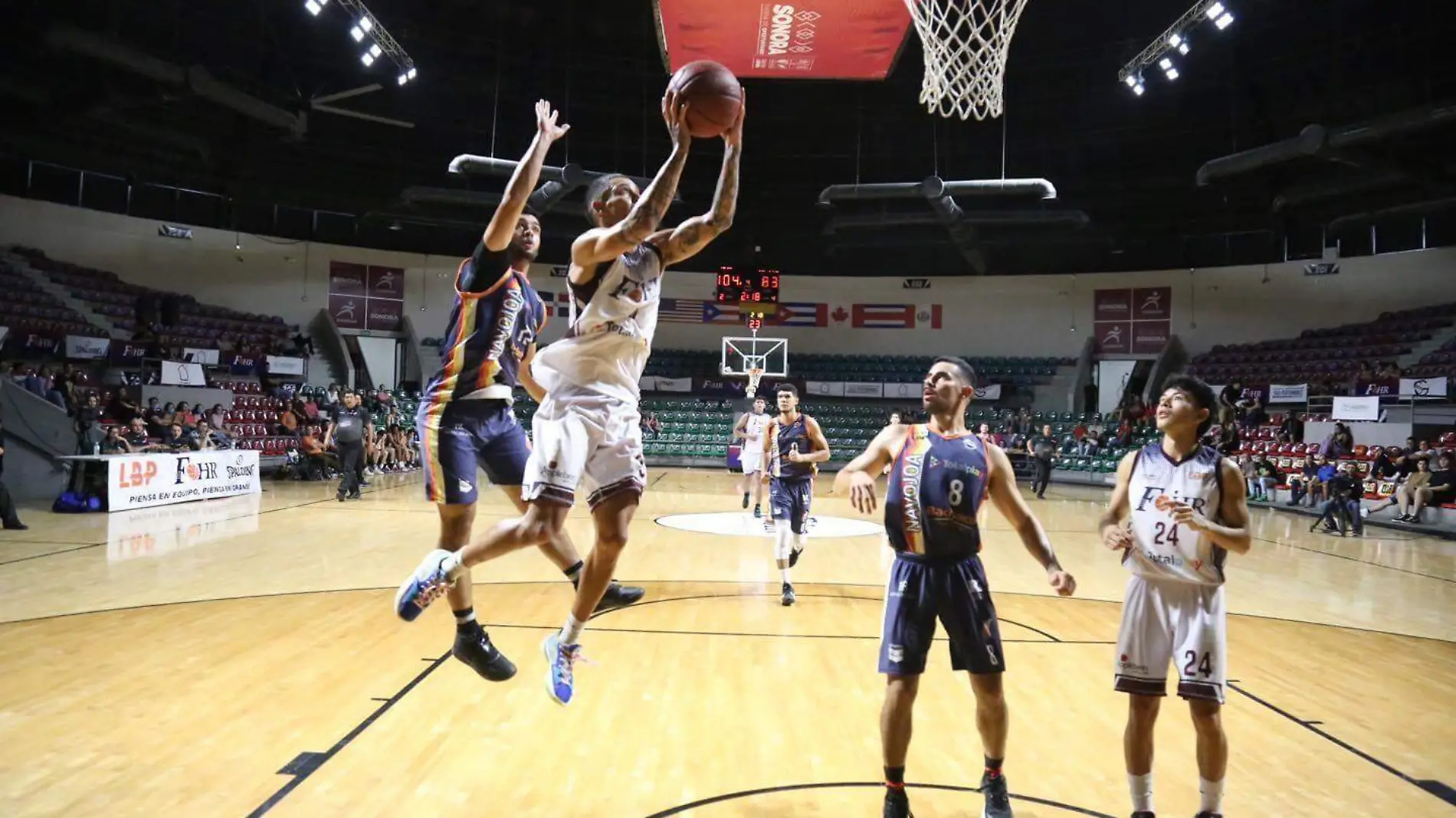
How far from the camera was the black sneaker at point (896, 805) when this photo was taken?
3336 mm

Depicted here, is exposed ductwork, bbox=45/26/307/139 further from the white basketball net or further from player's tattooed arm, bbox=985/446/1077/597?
player's tattooed arm, bbox=985/446/1077/597

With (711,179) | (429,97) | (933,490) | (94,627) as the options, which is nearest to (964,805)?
(933,490)

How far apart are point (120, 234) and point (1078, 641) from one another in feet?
80.9

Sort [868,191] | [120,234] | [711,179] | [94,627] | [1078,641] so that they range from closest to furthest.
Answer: [94,627], [1078,641], [868,191], [120,234], [711,179]

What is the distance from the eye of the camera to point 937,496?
136 inches

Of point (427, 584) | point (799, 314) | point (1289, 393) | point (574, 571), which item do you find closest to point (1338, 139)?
point (1289, 393)

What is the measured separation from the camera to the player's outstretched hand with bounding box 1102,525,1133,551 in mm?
3494

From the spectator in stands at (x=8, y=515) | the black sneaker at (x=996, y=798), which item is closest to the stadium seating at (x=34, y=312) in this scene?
the spectator in stands at (x=8, y=515)

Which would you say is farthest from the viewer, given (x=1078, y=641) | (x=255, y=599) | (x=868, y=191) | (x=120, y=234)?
(x=120, y=234)

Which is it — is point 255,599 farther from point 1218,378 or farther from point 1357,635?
point 1218,378

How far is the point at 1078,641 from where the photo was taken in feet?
21.5

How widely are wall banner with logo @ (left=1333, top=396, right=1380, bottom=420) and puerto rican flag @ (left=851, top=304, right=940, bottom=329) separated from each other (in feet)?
42.7

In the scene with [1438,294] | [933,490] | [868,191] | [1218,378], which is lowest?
[933,490]

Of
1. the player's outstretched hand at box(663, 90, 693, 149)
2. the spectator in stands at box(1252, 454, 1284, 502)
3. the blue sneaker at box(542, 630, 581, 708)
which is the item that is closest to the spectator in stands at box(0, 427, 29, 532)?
the blue sneaker at box(542, 630, 581, 708)
